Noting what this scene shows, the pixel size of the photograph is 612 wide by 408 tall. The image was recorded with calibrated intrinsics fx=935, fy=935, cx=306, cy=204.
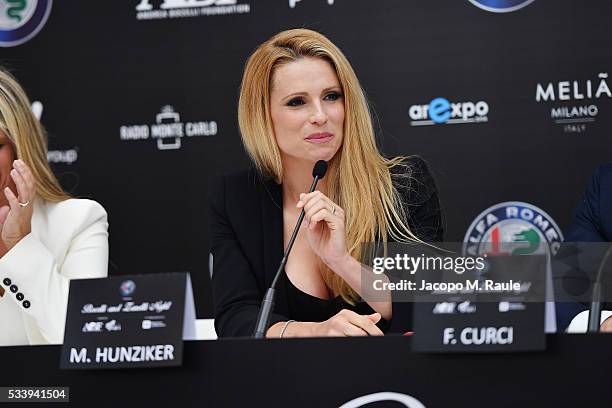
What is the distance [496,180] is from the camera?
301 cm

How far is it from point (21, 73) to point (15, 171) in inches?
48.3

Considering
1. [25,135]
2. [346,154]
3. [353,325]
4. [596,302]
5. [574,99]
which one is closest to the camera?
[596,302]

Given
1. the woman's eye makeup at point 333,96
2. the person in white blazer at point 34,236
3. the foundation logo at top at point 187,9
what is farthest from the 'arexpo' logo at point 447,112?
the person in white blazer at point 34,236

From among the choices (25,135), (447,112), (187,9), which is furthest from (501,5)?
(25,135)

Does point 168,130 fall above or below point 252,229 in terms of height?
above

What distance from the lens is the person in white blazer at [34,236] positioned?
2227mm

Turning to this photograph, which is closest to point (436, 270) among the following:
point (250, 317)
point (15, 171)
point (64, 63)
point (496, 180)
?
point (250, 317)

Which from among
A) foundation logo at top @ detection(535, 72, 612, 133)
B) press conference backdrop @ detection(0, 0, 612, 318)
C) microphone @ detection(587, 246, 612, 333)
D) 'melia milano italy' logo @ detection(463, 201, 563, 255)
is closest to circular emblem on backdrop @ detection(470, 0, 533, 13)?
press conference backdrop @ detection(0, 0, 612, 318)

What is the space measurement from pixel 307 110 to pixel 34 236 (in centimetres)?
75

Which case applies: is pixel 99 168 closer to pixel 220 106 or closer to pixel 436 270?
pixel 220 106

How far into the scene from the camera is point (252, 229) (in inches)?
88.8

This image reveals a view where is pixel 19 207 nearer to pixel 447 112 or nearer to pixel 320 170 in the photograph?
pixel 320 170

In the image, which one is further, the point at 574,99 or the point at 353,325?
the point at 574,99

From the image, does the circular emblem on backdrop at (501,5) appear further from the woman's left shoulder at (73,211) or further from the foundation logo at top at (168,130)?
the woman's left shoulder at (73,211)
